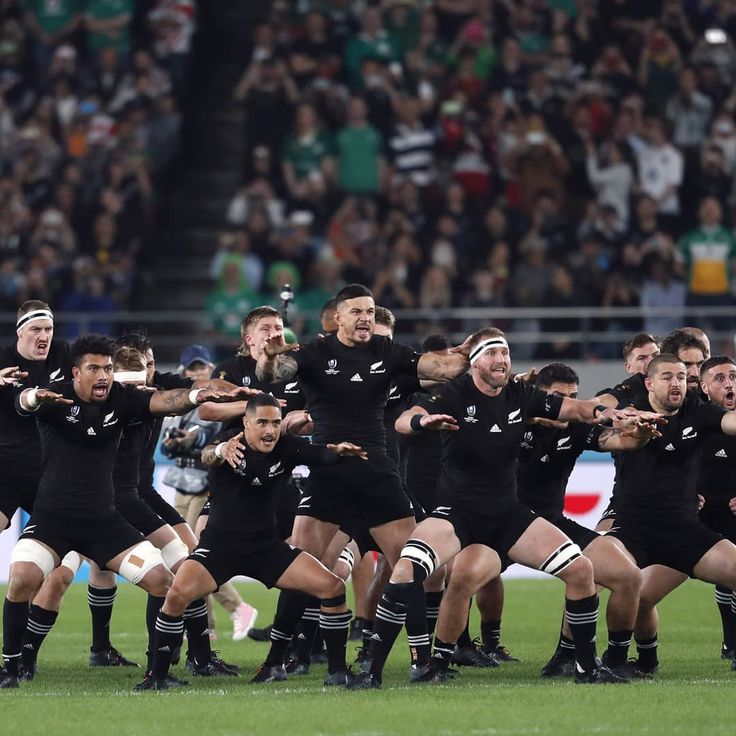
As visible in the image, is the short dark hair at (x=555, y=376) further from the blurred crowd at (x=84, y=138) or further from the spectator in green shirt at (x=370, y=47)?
the spectator in green shirt at (x=370, y=47)

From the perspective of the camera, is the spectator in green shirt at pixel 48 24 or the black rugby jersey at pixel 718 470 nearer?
the black rugby jersey at pixel 718 470

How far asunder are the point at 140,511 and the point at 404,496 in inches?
82.4

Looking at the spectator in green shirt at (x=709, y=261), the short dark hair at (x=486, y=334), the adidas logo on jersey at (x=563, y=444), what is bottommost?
the adidas logo on jersey at (x=563, y=444)

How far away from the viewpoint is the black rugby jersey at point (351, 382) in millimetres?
11867

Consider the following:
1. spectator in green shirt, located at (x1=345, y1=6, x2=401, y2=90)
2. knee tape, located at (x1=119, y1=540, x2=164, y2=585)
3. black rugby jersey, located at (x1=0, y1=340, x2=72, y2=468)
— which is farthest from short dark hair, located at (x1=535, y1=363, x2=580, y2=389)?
spectator in green shirt, located at (x1=345, y1=6, x2=401, y2=90)

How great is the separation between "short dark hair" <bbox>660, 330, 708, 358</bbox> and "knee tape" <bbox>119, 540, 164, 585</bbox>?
416 cm

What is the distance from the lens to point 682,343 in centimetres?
1286

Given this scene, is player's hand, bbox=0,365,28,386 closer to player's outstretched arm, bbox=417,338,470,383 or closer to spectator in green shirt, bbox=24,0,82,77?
player's outstretched arm, bbox=417,338,470,383

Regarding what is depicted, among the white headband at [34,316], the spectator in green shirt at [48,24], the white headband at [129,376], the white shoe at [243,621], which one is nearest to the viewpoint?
the white headband at [129,376]

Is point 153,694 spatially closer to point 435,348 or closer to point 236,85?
point 435,348

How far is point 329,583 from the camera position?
11305 mm

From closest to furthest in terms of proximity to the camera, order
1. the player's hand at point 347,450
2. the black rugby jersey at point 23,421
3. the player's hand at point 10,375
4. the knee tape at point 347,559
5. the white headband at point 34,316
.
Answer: the player's hand at point 347,450, the player's hand at point 10,375, the white headband at point 34,316, the black rugby jersey at point 23,421, the knee tape at point 347,559

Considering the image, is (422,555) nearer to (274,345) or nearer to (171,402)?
(274,345)

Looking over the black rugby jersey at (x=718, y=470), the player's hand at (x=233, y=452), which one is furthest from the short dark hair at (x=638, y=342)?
the player's hand at (x=233, y=452)
